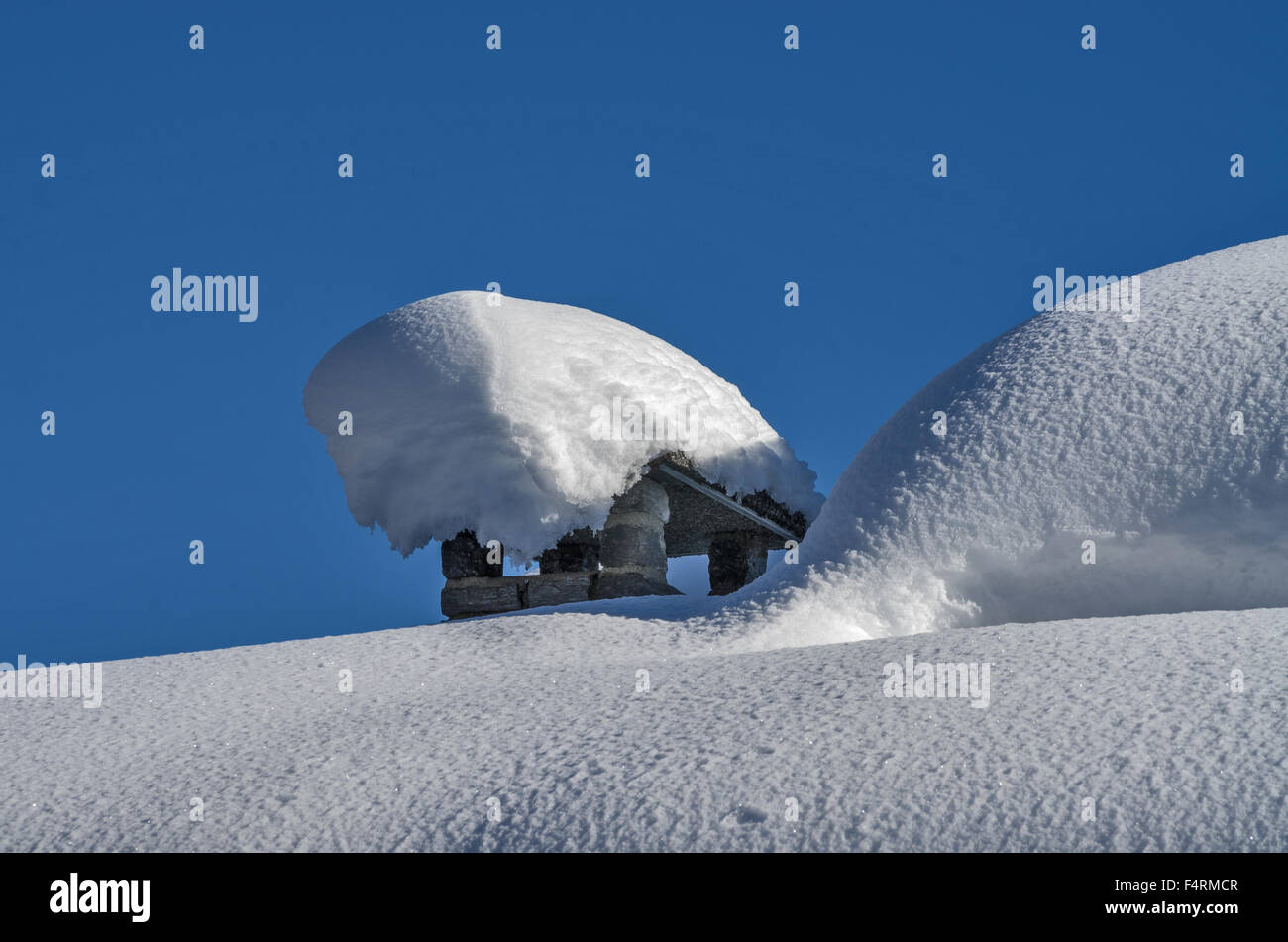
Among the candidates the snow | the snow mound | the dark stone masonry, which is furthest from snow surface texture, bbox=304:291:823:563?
the snow mound

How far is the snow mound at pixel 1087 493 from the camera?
13.4ft

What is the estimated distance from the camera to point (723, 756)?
9.04 feet

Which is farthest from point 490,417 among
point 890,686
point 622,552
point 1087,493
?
point 890,686

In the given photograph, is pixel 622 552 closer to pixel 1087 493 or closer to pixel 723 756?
pixel 1087 493

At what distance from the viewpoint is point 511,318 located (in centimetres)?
842

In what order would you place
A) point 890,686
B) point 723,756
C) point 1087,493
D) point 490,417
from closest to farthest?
point 723,756
point 890,686
point 1087,493
point 490,417

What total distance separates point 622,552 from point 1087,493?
5.82m

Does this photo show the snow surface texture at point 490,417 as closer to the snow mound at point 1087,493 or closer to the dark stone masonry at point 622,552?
the dark stone masonry at point 622,552

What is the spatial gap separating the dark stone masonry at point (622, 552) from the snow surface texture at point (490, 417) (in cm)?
66

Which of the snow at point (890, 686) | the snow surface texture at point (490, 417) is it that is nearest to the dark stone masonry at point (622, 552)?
the snow surface texture at point (490, 417)

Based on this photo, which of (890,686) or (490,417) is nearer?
(890,686)

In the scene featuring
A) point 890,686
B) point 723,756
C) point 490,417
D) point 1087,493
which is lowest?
point 723,756
